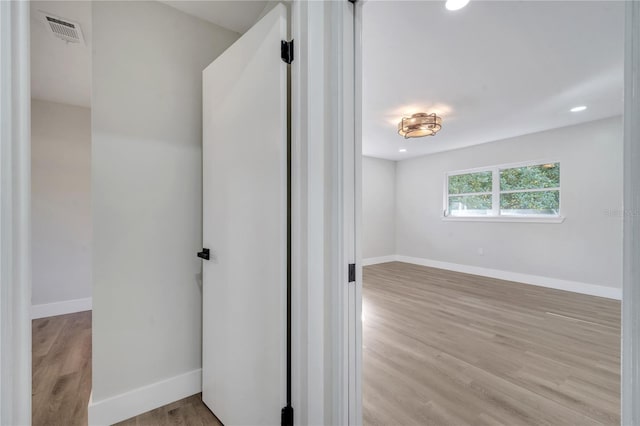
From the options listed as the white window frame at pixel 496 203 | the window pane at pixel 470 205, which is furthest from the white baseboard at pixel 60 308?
the window pane at pixel 470 205

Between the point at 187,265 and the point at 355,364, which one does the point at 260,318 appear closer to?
the point at 355,364

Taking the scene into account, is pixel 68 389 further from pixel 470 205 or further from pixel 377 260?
pixel 470 205

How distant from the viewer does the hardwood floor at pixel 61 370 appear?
163cm

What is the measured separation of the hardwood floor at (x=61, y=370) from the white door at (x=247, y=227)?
84 centimetres

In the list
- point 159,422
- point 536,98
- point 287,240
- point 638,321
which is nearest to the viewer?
point 638,321

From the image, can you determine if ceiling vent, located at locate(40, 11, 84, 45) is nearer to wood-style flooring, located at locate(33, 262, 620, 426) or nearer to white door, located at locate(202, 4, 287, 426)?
white door, located at locate(202, 4, 287, 426)

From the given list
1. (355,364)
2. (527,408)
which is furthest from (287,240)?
(527,408)

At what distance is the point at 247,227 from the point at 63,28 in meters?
2.13

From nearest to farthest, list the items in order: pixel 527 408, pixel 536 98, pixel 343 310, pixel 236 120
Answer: pixel 343 310, pixel 236 120, pixel 527 408, pixel 536 98

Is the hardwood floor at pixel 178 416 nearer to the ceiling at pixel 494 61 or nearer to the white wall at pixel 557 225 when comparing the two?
the ceiling at pixel 494 61

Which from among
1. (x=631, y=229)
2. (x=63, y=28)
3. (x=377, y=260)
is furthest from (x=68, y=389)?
(x=377, y=260)

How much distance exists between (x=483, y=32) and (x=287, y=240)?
7.35 feet

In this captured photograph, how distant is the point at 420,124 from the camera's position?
3641 mm

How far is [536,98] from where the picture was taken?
3221 millimetres
